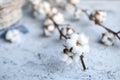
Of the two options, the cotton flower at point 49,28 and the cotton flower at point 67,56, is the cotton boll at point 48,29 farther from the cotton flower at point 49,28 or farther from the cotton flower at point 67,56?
the cotton flower at point 67,56

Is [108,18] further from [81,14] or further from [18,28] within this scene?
[18,28]

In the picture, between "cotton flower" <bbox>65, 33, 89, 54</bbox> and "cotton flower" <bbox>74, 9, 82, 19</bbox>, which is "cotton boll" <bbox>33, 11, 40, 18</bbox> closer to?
"cotton flower" <bbox>74, 9, 82, 19</bbox>

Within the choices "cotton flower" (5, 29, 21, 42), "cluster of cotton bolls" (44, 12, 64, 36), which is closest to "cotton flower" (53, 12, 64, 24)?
"cluster of cotton bolls" (44, 12, 64, 36)

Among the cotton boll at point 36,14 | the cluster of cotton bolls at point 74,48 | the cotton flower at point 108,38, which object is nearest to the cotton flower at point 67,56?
the cluster of cotton bolls at point 74,48

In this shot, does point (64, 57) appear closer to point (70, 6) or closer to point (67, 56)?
point (67, 56)

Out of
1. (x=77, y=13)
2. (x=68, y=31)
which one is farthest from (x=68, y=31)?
(x=77, y=13)

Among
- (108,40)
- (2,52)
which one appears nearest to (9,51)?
(2,52)
